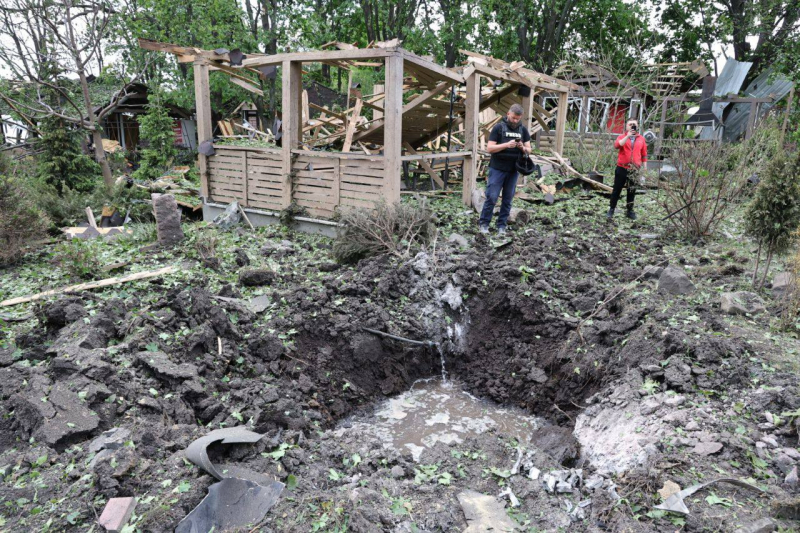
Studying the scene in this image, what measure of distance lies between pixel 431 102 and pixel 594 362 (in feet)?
22.2

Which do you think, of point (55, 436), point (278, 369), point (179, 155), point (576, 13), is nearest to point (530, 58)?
point (576, 13)

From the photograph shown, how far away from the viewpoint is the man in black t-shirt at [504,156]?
7.85 meters

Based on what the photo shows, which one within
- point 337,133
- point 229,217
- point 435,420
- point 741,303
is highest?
point 337,133

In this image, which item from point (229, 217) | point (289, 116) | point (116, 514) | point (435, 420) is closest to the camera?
point (116, 514)

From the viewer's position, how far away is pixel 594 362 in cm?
499

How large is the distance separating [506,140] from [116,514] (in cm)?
688

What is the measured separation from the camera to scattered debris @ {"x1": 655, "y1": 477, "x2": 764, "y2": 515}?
2.95 meters

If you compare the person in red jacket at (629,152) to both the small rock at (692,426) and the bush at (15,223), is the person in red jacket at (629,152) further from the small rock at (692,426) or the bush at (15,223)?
the bush at (15,223)

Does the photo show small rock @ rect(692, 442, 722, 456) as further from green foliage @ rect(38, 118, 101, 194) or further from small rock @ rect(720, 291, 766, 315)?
green foliage @ rect(38, 118, 101, 194)

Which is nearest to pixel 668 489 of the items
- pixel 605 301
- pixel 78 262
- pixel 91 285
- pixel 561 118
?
pixel 605 301

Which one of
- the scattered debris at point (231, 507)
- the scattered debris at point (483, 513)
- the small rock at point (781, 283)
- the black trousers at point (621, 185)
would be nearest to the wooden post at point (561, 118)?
the black trousers at point (621, 185)

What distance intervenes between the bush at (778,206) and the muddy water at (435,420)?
10.7 ft

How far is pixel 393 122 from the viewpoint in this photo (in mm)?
7547

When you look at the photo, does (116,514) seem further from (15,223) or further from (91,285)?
(15,223)
